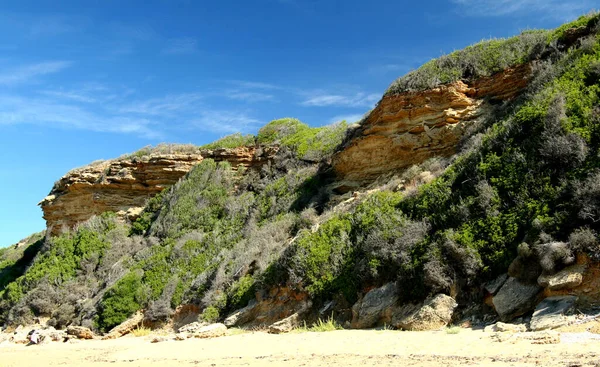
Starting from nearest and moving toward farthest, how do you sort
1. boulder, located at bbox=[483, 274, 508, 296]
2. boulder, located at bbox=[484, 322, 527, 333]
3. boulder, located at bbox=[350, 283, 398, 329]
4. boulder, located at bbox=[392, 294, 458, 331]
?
boulder, located at bbox=[484, 322, 527, 333], boulder, located at bbox=[483, 274, 508, 296], boulder, located at bbox=[392, 294, 458, 331], boulder, located at bbox=[350, 283, 398, 329]

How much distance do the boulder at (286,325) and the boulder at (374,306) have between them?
175cm

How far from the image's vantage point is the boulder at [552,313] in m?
6.52

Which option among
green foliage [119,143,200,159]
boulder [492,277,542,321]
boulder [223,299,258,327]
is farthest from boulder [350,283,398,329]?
green foliage [119,143,200,159]

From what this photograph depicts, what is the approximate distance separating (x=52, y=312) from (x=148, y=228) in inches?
258

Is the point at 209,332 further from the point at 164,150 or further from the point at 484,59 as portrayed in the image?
the point at 164,150

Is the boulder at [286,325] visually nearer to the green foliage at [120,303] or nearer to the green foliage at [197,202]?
the green foliage at [120,303]

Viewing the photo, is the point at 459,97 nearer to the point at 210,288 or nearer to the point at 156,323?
the point at 210,288

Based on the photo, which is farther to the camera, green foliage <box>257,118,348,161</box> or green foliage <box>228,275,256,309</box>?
green foliage <box>257,118,348,161</box>

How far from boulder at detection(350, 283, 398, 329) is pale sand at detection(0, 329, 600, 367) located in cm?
52

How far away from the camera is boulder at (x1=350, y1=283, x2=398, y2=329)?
371 inches

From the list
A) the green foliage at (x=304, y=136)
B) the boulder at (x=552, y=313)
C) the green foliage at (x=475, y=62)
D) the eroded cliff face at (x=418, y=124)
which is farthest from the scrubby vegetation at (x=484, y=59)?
the boulder at (x=552, y=313)

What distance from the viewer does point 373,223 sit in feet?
38.2

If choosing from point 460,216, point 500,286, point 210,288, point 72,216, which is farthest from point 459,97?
point 72,216

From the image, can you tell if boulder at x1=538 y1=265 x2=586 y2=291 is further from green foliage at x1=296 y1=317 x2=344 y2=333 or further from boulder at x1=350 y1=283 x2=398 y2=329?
green foliage at x1=296 y1=317 x2=344 y2=333
